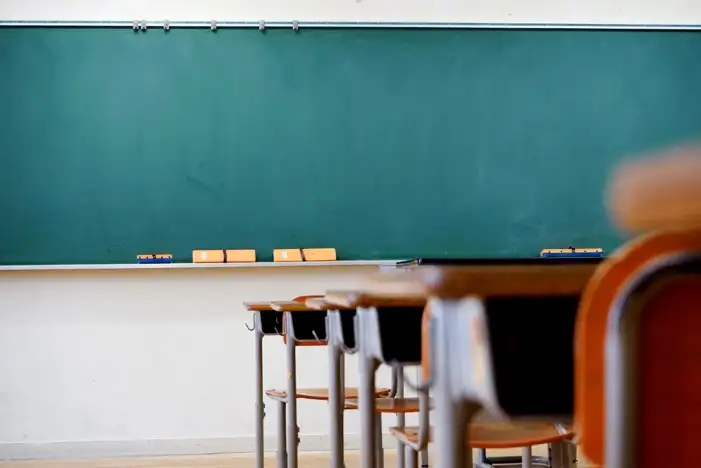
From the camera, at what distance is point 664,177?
66cm

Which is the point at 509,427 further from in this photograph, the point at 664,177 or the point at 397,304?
the point at 664,177

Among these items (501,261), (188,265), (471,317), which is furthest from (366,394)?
(188,265)

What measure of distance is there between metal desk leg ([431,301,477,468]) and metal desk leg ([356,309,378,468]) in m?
0.81

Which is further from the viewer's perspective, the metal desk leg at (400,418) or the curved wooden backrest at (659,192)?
the metal desk leg at (400,418)

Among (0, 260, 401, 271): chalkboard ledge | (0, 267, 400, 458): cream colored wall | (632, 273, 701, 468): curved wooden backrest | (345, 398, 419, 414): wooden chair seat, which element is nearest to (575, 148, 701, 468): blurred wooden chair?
(632, 273, 701, 468): curved wooden backrest

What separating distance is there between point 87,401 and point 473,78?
8.80 feet

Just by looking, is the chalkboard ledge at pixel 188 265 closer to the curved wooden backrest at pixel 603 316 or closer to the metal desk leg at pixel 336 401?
the metal desk leg at pixel 336 401

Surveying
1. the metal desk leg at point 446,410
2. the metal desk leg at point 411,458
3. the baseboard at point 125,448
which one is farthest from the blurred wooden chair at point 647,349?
the baseboard at point 125,448

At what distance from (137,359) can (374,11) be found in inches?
88.8

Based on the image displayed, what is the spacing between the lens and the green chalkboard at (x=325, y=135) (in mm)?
4523

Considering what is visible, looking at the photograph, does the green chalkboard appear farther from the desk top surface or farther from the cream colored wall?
the desk top surface

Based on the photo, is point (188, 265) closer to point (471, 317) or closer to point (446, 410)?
point (446, 410)

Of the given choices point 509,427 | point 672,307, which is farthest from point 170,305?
point 672,307

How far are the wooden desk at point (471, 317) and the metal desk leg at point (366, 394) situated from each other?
0.77m
